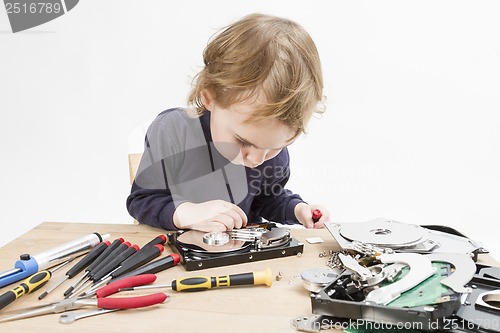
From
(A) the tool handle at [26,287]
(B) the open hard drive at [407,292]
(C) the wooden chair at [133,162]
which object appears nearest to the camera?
(B) the open hard drive at [407,292]

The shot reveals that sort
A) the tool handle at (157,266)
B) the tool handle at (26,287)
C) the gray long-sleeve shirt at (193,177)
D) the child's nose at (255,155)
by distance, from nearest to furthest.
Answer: the tool handle at (26,287) < the tool handle at (157,266) < the child's nose at (255,155) < the gray long-sleeve shirt at (193,177)

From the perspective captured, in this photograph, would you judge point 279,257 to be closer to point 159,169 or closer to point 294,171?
point 159,169

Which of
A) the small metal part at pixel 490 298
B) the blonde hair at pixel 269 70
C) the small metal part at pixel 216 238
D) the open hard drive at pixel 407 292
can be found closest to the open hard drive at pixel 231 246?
the small metal part at pixel 216 238

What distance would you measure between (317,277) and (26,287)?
43 cm

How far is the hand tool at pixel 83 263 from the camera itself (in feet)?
Answer: 2.76

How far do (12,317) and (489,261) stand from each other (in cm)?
74

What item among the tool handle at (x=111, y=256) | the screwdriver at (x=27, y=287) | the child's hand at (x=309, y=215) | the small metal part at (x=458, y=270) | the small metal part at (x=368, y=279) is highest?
the screwdriver at (x=27, y=287)

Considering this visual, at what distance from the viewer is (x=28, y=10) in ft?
6.72

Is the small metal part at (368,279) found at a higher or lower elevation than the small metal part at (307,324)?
higher

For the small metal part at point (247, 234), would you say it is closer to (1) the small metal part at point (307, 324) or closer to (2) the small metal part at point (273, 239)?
(2) the small metal part at point (273, 239)

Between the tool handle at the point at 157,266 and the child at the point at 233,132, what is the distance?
119 millimetres

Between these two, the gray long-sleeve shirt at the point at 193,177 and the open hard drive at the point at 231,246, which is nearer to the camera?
the open hard drive at the point at 231,246

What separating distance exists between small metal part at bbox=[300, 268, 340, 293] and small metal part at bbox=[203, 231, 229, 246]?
182 mm

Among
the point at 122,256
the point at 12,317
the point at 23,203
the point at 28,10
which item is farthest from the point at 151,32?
the point at 12,317
